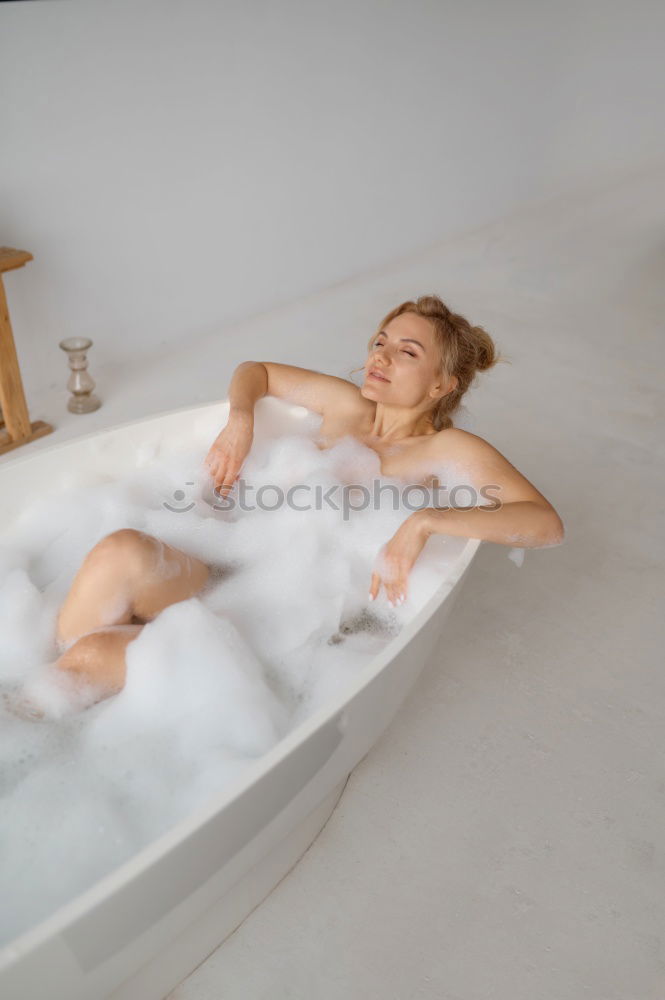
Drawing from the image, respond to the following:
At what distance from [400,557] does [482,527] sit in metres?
0.14

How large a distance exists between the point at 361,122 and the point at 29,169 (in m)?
1.51

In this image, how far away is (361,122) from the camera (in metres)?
3.36

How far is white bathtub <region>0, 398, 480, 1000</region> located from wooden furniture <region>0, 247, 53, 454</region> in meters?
0.76

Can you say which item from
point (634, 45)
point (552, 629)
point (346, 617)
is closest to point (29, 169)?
point (346, 617)

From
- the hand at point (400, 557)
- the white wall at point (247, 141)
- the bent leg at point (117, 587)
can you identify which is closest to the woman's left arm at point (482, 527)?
the hand at point (400, 557)

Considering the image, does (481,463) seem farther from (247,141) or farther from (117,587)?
(247,141)

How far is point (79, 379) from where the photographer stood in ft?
8.23

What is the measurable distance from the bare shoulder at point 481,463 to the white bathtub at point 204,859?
0.49 ft

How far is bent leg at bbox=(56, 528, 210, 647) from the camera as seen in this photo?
1370mm

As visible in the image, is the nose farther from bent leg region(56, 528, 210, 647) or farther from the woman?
bent leg region(56, 528, 210, 647)

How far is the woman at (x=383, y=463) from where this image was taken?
1373 millimetres

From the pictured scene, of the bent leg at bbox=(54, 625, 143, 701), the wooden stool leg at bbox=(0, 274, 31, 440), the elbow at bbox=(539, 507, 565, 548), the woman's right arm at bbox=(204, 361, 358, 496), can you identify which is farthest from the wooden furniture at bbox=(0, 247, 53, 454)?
the elbow at bbox=(539, 507, 565, 548)

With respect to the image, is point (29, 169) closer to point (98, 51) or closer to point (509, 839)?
point (98, 51)

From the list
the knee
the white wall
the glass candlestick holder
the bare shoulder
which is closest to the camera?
the knee
